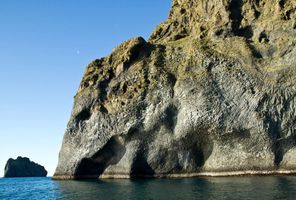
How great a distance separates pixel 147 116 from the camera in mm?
74062

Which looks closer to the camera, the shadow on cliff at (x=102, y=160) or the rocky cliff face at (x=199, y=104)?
the rocky cliff face at (x=199, y=104)

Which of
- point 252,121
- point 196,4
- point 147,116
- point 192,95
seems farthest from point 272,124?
point 196,4

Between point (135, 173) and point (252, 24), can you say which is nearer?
point (135, 173)

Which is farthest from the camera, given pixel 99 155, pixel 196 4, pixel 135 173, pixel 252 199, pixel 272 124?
pixel 196 4

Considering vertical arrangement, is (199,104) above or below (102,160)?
above

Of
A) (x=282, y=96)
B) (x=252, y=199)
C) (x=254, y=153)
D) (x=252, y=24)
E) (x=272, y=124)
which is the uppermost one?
(x=252, y=24)

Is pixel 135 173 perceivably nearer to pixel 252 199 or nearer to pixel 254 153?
pixel 254 153

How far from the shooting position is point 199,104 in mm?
70250

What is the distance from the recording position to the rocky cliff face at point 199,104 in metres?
64.1

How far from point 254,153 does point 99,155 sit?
30351 millimetres

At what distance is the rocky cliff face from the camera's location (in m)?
64.1

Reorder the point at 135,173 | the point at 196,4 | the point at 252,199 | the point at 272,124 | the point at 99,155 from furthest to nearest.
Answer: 1. the point at 196,4
2. the point at 99,155
3. the point at 135,173
4. the point at 272,124
5. the point at 252,199

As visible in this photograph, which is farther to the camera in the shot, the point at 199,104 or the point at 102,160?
the point at 102,160

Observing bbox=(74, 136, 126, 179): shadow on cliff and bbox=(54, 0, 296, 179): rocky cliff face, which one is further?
bbox=(74, 136, 126, 179): shadow on cliff
